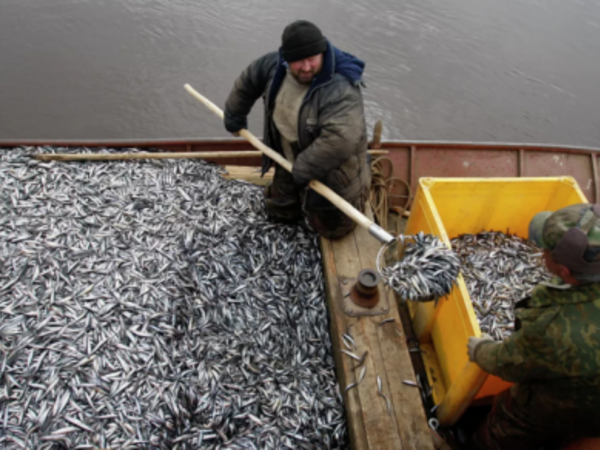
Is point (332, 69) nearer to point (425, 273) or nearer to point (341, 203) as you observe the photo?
point (341, 203)

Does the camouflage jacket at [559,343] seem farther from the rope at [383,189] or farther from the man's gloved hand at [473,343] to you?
the rope at [383,189]

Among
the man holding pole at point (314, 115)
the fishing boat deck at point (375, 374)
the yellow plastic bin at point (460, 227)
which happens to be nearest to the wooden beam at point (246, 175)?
the man holding pole at point (314, 115)

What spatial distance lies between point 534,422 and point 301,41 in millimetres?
3311

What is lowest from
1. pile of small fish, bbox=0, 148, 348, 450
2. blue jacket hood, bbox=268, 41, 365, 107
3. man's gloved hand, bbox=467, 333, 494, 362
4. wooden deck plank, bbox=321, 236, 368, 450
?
pile of small fish, bbox=0, 148, 348, 450

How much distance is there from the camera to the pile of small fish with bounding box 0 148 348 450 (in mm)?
3320

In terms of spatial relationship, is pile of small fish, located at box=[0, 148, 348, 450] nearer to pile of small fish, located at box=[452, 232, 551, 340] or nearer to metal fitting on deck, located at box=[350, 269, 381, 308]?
metal fitting on deck, located at box=[350, 269, 381, 308]

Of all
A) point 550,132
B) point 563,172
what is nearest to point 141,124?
point 563,172

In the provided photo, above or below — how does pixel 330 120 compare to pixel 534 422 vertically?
above

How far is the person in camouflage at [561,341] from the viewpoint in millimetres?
2383

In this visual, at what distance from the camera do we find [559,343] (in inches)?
97.7

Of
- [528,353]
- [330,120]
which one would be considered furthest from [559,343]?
[330,120]

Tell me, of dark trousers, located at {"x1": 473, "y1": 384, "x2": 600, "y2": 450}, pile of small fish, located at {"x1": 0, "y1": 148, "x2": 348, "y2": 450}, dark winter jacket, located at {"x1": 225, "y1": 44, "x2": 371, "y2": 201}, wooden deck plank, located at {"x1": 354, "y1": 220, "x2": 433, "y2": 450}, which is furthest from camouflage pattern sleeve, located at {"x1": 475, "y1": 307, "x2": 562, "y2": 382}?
dark winter jacket, located at {"x1": 225, "y1": 44, "x2": 371, "y2": 201}

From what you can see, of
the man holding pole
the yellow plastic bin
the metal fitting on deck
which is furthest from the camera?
the metal fitting on deck

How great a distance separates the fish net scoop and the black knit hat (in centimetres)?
171
